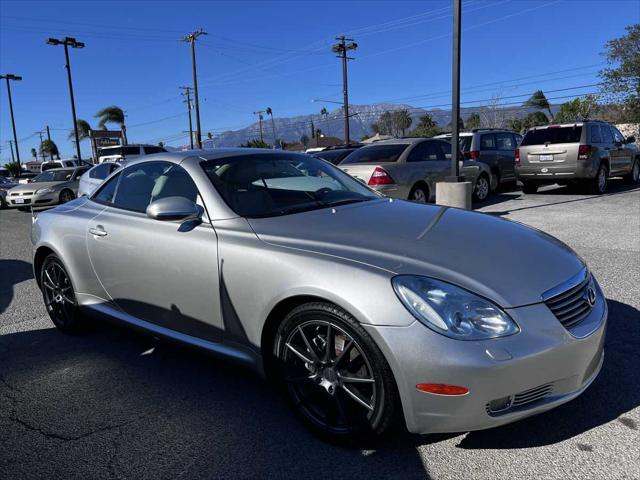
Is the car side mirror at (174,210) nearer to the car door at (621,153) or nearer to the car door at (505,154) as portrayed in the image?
the car door at (505,154)

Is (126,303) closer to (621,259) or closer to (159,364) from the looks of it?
(159,364)

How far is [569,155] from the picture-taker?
11.9 metres

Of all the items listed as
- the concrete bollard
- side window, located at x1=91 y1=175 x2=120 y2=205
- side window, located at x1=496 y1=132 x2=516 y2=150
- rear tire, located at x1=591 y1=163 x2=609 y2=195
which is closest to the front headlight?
side window, located at x1=91 y1=175 x2=120 y2=205

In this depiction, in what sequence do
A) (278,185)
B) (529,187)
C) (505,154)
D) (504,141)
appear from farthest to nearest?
(504,141) < (505,154) < (529,187) < (278,185)

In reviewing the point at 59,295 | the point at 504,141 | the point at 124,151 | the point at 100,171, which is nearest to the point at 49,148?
the point at 124,151

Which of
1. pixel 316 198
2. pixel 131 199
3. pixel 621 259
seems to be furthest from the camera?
pixel 621 259

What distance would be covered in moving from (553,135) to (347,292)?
11.7m

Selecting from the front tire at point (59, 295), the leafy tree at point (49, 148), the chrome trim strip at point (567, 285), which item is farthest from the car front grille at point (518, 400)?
the leafy tree at point (49, 148)

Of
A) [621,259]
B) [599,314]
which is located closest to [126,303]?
[599,314]

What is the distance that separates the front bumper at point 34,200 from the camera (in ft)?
55.0

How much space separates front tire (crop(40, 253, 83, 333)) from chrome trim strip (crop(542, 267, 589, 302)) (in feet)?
11.5

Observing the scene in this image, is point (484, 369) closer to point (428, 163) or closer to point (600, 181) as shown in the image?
point (428, 163)

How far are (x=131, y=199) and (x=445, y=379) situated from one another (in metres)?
2.77

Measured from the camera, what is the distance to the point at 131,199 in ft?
12.8
